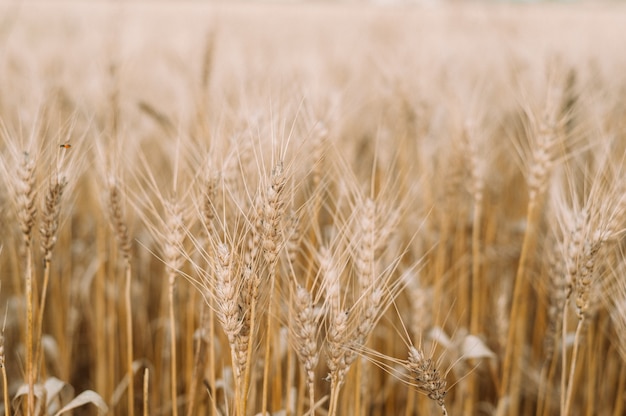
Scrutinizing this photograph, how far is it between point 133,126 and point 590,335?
189 centimetres

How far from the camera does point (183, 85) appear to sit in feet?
7.77

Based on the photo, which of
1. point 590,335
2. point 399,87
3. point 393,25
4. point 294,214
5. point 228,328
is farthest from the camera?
point 393,25

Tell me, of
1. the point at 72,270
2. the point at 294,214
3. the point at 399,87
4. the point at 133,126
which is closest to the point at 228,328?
the point at 294,214

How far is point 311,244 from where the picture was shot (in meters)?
A: 1.16

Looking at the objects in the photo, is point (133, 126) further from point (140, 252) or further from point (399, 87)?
point (399, 87)

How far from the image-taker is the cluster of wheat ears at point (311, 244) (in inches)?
38.2

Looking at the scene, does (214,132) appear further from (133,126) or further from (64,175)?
(133,126)

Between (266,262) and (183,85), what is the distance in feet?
5.46

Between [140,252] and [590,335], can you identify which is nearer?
[590,335]

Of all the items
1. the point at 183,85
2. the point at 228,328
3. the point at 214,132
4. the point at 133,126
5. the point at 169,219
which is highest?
the point at 183,85

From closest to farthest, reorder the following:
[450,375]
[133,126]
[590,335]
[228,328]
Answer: [228,328], [590,335], [450,375], [133,126]

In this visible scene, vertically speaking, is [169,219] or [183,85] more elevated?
[183,85]

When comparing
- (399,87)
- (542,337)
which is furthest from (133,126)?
(542,337)

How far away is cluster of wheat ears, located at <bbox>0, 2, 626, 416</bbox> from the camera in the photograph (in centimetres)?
97
